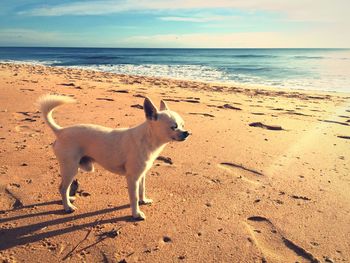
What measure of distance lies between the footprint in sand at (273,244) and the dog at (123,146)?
1194 millimetres

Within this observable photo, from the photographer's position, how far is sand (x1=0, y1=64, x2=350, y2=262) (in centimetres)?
315

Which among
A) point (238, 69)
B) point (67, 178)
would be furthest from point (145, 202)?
point (238, 69)

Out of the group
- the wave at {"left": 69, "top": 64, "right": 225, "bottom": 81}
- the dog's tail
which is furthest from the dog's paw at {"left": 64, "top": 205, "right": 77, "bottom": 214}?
the wave at {"left": 69, "top": 64, "right": 225, "bottom": 81}

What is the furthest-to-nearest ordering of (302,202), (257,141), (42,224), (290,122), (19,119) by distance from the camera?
(290,122) → (19,119) → (257,141) → (302,202) → (42,224)

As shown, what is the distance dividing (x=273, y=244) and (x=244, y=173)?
5.61ft

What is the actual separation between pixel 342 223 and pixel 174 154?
8.81 feet

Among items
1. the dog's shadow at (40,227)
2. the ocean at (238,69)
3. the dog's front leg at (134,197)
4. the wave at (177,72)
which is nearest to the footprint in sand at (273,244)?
the dog's front leg at (134,197)

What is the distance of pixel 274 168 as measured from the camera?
512 cm

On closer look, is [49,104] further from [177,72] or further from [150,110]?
[177,72]

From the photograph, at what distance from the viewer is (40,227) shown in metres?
3.46

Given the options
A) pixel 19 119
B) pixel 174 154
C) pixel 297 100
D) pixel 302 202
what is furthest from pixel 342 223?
pixel 297 100

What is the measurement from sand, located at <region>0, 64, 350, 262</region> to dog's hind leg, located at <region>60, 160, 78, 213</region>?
109 mm

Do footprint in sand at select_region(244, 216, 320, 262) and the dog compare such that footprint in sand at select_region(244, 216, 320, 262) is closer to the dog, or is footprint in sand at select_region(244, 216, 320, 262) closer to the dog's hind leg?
the dog

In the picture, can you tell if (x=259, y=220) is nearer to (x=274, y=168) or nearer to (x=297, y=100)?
(x=274, y=168)
